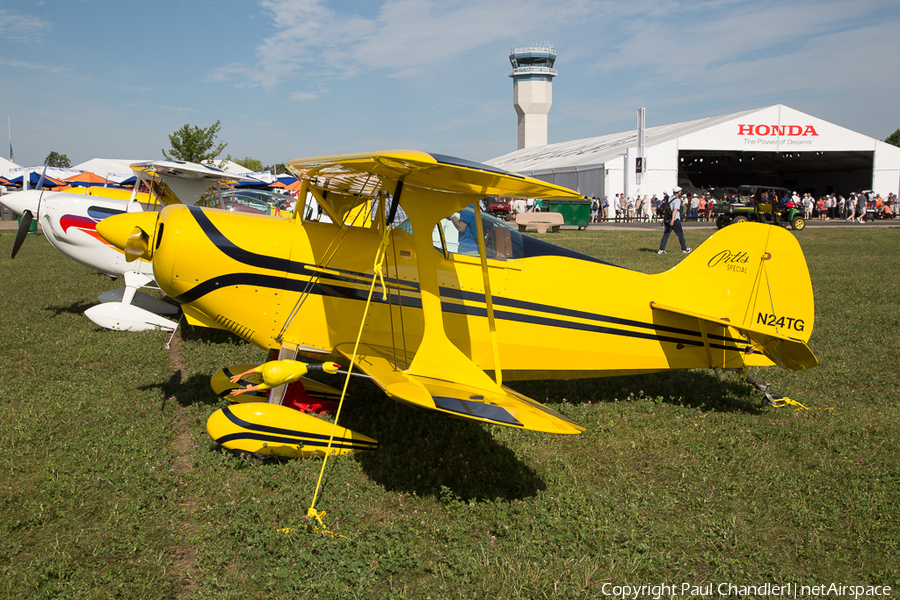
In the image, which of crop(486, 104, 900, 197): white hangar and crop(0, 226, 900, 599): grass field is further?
crop(486, 104, 900, 197): white hangar

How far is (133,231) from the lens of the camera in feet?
16.9

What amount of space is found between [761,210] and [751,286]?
2303 centimetres

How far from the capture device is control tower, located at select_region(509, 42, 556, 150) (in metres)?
87.2

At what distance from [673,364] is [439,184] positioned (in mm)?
2859

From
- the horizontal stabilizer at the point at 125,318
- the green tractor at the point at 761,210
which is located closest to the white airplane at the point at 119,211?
the horizontal stabilizer at the point at 125,318

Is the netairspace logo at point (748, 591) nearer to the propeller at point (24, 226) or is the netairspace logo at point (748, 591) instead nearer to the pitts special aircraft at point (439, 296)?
the pitts special aircraft at point (439, 296)

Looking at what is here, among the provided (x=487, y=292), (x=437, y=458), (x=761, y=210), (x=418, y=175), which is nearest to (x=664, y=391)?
(x=487, y=292)

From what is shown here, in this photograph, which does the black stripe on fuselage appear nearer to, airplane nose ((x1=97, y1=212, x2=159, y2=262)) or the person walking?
airplane nose ((x1=97, y1=212, x2=159, y2=262))

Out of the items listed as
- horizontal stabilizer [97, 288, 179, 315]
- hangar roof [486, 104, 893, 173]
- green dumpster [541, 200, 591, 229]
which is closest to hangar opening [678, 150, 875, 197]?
hangar roof [486, 104, 893, 173]

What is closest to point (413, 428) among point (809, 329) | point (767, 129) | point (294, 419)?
point (294, 419)

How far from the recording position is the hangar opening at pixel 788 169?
4341 centimetres

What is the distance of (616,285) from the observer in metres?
5.07

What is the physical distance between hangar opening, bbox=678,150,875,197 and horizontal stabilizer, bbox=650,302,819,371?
37894 mm

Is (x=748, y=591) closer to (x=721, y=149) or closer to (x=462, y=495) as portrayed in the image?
(x=462, y=495)
